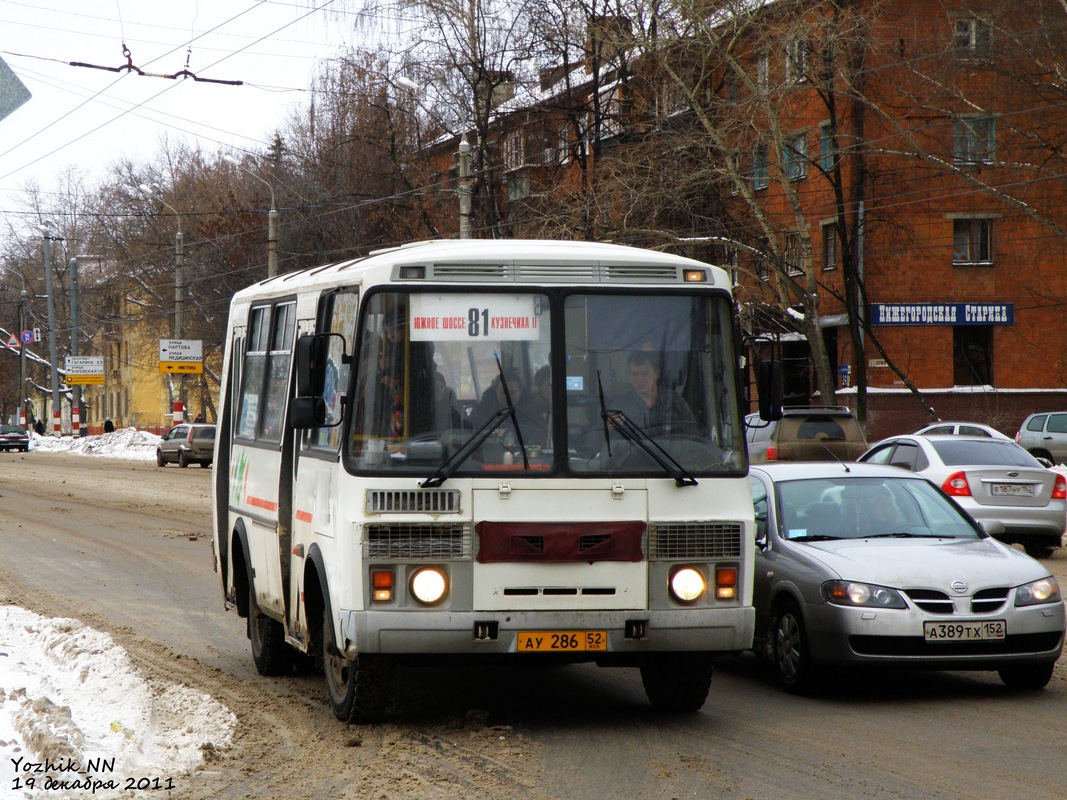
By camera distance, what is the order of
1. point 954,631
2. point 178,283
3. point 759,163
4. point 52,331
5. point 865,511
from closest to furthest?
point 954,631 → point 865,511 → point 759,163 → point 178,283 → point 52,331

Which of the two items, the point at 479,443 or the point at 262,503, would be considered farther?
the point at 262,503

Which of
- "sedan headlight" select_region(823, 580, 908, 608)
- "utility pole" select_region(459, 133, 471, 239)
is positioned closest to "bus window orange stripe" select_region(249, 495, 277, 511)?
"sedan headlight" select_region(823, 580, 908, 608)

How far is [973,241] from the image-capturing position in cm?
4200

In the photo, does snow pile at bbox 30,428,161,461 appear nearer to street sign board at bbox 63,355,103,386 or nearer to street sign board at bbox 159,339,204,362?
street sign board at bbox 63,355,103,386

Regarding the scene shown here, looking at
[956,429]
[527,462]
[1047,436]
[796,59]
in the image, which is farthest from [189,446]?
[527,462]

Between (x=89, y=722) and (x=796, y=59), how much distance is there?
27741 mm

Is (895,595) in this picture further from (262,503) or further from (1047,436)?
(1047,436)

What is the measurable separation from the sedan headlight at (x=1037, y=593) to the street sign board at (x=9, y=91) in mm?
6201

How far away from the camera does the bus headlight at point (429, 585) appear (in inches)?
285

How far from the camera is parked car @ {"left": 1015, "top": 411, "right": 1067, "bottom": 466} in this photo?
3509cm

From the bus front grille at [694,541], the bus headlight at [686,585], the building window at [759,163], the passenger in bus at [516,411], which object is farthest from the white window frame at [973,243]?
the passenger in bus at [516,411]

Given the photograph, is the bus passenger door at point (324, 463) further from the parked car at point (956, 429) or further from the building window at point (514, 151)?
the building window at point (514, 151)

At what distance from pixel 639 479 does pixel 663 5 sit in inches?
1091

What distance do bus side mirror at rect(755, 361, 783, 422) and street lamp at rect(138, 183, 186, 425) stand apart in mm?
43946
